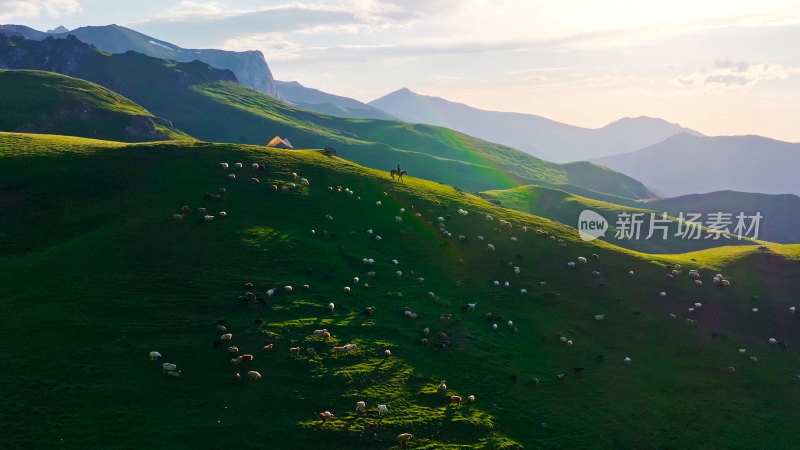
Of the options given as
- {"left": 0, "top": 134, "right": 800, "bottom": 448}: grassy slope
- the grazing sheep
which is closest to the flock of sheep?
the grazing sheep

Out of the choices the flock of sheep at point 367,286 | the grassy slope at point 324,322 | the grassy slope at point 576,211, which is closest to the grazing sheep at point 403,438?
the flock of sheep at point 367,286

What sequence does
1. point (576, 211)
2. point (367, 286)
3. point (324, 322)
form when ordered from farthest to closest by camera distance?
point (576, 211), point (367, 286), point (324, 322)

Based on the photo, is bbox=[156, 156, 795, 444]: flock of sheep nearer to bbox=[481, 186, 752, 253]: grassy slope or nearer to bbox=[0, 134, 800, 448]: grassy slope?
bbox=[0, 134, 800, 448]: grassy slope

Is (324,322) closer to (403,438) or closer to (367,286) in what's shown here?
(367,286)

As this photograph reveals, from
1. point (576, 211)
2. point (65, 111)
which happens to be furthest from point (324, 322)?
point (65, 111)

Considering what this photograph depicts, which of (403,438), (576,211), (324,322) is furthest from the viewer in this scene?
(576,211)

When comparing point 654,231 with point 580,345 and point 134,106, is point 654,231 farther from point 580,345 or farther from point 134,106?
point 134,106

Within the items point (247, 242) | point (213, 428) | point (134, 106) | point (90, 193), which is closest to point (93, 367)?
point (213, 428)
